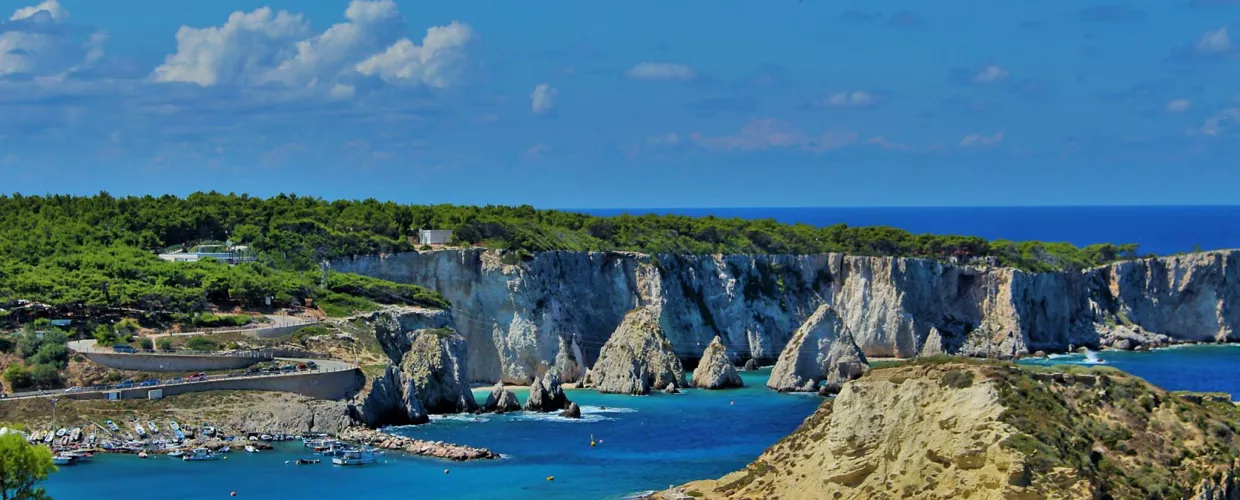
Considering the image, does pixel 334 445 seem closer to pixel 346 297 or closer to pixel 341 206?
pixel 346 297

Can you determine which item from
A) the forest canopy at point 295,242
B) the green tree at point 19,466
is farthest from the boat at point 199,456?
the forest canopy at point 295,242

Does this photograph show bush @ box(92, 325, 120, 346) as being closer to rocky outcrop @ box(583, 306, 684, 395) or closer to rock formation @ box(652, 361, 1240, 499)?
rocky outcrop @ box(583, 306, 684, 395)

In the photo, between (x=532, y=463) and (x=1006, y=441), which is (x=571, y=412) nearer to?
(x=532, y=463)

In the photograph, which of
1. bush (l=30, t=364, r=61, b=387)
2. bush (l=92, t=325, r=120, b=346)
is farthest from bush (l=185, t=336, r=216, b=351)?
bush (l=30, t=364, r=61, b=387)

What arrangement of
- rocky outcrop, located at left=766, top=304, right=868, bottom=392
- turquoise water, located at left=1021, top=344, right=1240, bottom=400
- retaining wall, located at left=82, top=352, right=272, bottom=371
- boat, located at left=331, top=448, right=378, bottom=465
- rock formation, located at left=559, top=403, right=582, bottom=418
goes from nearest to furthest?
boat, located at left=331, top=448, right=378, bottom=465 → retaining wall, located at left=82, top=352, right=272, bottom=371 → rock formation, located at left=559, top=403, right=582, bottom=418 → rocky outcrop, located at left=766, top=304, right=868, bottom=392 → turquoise water, located at left=1021, top=344, right=1240, bottom=400

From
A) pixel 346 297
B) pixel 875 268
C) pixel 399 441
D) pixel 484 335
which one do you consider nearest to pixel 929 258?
pixel 875 268
